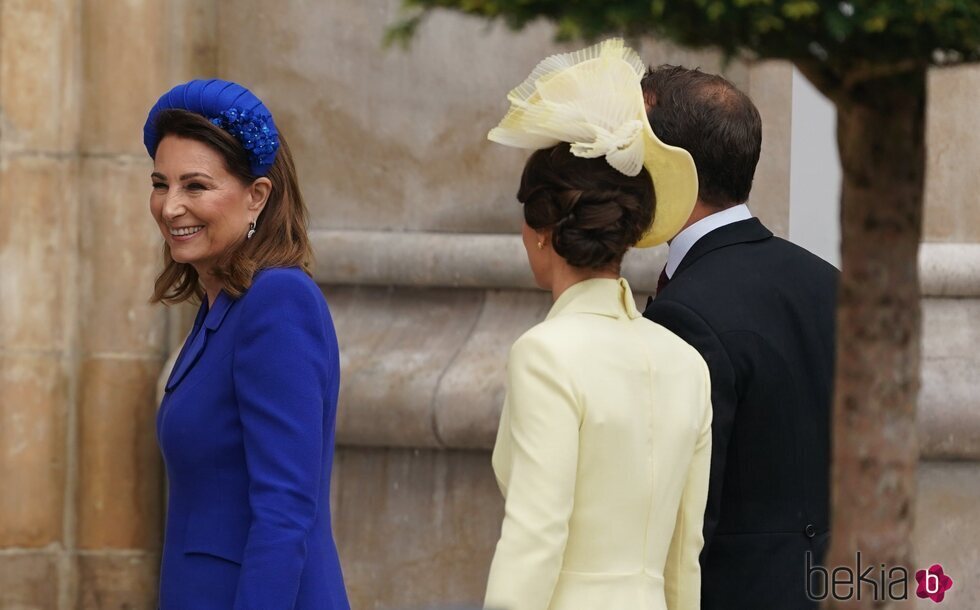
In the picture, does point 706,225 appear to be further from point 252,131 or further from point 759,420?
point 252,131

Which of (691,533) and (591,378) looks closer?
(591,378)

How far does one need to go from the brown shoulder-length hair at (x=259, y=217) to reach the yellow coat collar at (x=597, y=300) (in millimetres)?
490

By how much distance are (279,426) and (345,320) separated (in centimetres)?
251

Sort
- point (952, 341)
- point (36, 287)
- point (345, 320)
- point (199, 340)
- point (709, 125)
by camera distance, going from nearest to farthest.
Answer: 1. point (199, 340)
2. point (709, 125)
3. point (952, 341)
4. point (36, 287)
5. point (345, 320)

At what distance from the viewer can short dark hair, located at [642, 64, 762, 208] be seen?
9.11 ft

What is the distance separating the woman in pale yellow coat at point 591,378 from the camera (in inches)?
87.7

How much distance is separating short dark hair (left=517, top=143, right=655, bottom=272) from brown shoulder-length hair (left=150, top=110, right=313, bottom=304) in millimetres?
466

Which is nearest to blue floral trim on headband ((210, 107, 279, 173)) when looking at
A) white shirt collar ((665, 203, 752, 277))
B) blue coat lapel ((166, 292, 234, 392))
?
blue coat lapel ((166, 292, 234, 392))

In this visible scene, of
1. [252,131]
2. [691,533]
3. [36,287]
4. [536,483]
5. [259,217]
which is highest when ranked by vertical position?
[252,131]

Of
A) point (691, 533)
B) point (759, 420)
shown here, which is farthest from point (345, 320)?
point (691, 533)

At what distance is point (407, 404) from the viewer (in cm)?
470

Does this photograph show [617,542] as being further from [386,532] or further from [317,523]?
[386,532]

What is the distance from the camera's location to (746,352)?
105 inches

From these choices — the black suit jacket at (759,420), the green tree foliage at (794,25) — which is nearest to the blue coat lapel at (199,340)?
the black suit jacket at (759,420)
